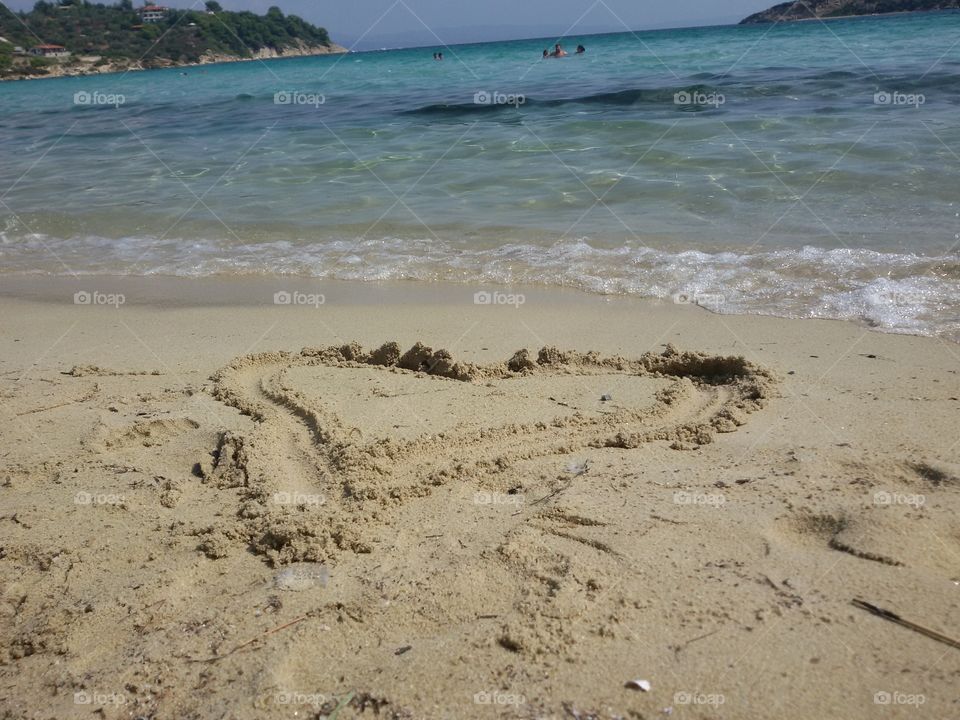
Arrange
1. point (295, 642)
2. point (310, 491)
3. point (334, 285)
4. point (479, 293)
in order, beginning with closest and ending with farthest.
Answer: point (295, 642), point (310, 491), point (479, 293), point (334, 285)

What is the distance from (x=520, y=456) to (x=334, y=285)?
10.4 feet

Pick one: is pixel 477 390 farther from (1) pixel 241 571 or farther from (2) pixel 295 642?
(2) pixel 295 642

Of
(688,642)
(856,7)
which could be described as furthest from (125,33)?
(688,642)

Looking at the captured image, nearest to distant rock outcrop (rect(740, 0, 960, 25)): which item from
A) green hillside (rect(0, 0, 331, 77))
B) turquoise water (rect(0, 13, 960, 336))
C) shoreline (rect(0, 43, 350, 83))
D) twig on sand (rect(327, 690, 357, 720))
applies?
shoreline (rect(0, 43, 350, 83))

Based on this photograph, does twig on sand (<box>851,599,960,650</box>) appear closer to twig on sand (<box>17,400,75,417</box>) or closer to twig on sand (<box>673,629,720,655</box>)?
twig on sand (<box>673,629,720,655</box>)

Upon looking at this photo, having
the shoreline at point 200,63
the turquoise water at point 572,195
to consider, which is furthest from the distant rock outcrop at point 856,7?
the turquoise water at point 572,195

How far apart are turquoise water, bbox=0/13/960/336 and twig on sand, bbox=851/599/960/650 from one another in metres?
2.71

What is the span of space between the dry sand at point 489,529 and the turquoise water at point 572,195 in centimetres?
123

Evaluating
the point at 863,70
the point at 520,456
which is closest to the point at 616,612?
the point at 520,456

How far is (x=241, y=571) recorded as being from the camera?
7.74 feet

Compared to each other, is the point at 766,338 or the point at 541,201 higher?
the point at 541,201

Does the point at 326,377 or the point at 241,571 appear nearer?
the point at 241,571

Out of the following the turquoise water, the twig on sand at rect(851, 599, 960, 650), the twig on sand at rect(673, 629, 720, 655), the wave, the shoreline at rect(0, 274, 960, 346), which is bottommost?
the twig on sand at rect(673, 629, 720, 655)

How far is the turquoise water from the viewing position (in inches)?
213
